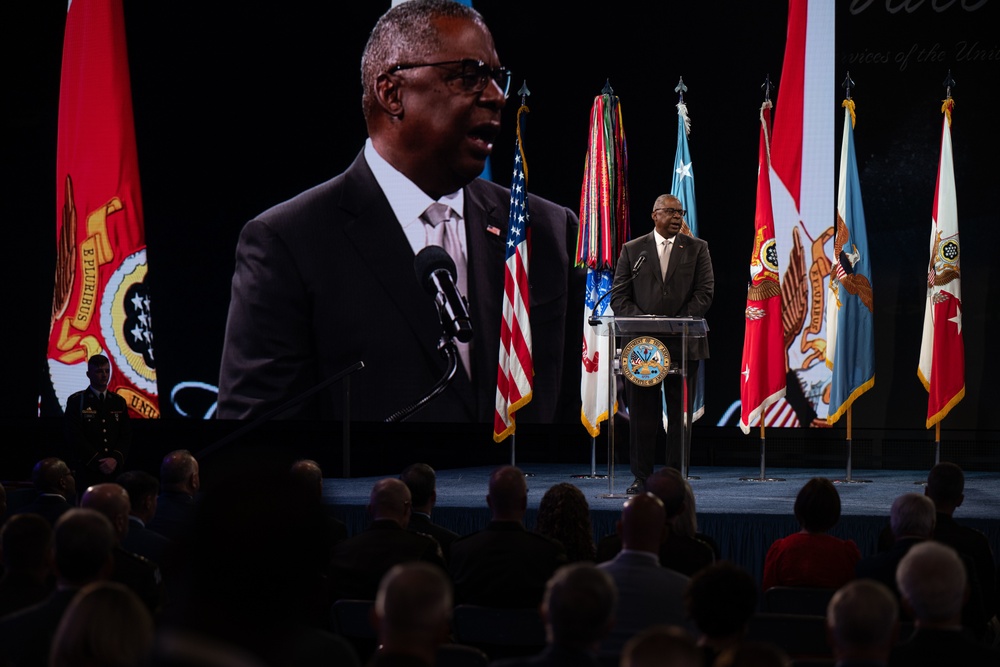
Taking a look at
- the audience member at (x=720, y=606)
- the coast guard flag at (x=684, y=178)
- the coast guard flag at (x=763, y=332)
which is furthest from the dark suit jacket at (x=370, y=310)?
the audience member at (x=720, y=606)

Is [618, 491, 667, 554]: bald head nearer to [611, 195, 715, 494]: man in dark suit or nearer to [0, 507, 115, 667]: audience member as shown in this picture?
[0, 507, 115, 667]: audience member

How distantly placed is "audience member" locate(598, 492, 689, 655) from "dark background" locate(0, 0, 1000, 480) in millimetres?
6283

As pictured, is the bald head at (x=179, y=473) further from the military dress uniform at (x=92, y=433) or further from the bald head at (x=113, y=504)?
the military dress uniform at (x=92, y=433)

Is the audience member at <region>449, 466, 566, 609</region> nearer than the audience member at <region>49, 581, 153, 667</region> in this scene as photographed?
No

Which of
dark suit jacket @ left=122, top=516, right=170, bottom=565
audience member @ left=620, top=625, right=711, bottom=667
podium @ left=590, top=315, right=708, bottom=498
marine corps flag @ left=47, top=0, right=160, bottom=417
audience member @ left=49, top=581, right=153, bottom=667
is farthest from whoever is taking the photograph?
marine corps flag @ left=47, top=0, right=160, bottom=417

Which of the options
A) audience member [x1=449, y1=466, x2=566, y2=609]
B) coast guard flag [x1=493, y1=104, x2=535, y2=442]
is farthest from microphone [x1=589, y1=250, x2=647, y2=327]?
audience member [x1=449, y1=466, x2=566, y2=609]

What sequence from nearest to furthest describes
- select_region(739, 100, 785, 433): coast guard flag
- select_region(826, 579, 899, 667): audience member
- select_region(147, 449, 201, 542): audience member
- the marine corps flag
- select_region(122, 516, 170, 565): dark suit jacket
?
1. select_region(826, 579, 899, 667): audience member
2. select_region(122, 516, 170, 565): dark suit jacket
3. select_region(147, 449, 201, 542): audience member
4. select_region(739, 100, 785, 433): coast guard flag
5. the marine corps flag

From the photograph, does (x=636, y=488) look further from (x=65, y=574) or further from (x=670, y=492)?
(x=65, y=574)

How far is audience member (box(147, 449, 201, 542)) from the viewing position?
489cm

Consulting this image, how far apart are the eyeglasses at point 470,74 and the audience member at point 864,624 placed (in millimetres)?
7383

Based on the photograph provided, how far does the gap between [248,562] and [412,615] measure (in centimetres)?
110

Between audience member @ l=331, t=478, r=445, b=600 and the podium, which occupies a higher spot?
the podium

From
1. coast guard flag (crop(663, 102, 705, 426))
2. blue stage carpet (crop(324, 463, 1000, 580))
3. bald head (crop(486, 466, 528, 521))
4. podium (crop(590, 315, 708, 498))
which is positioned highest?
coast guard flag (crop(663, 102, 705, 426))

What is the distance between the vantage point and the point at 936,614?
2.72m
